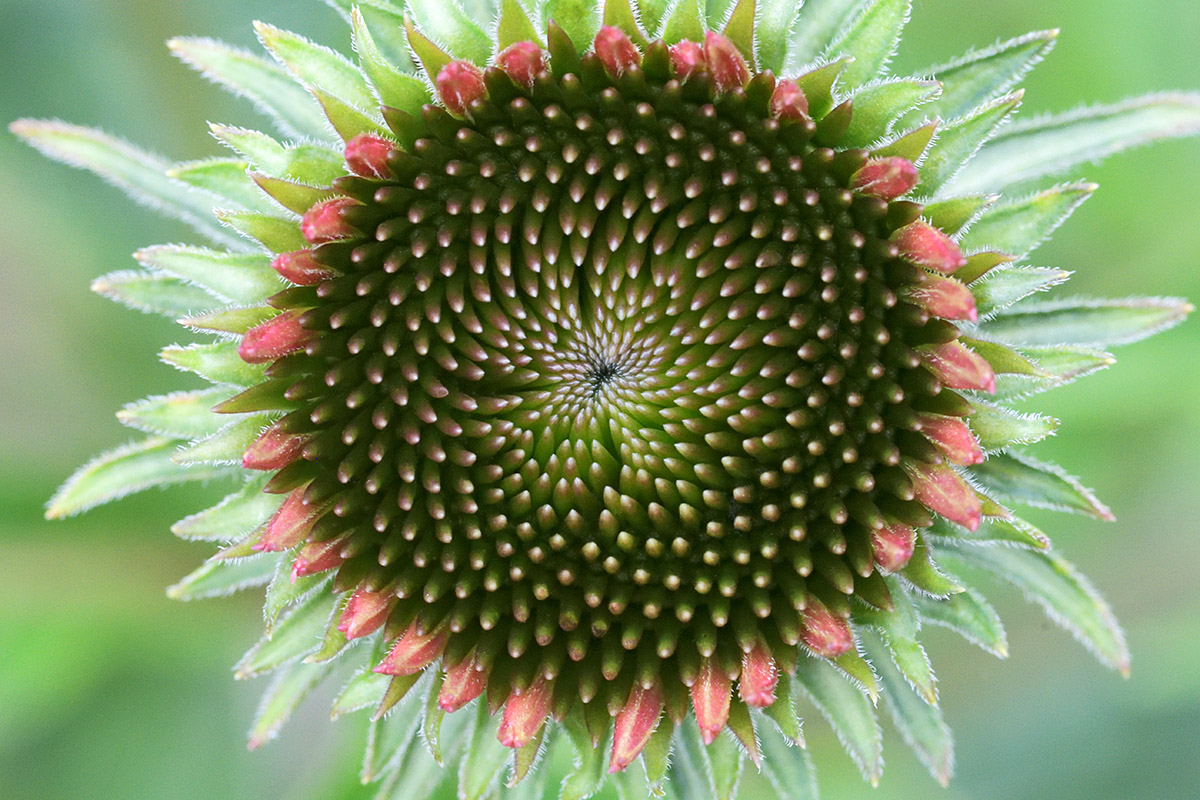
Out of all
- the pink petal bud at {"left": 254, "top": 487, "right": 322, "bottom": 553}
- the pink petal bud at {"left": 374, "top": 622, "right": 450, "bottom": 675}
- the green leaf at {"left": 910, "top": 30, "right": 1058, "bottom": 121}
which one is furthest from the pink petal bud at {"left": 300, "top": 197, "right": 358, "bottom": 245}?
the green leaf at {"left": 910, "top": 30, "right": 1058, "bottom": 121}

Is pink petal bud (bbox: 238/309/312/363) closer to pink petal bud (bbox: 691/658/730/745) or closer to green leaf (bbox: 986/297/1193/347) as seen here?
pink petal bud (bbox: 691/658/730/745)

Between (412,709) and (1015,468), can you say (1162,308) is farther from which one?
(412,709)

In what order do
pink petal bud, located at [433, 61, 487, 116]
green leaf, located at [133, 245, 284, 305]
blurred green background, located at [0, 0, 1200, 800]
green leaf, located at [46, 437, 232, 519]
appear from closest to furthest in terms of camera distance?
pink petal bud, located at [433, 61, 487, 116] < green leaf, located at [133, 245, 284, 305] < green leaf, located at [46, 437, 232, 519] < blurred green background, located at [0, 0, 1200, 800]

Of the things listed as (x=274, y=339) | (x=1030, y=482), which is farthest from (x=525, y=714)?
(x=1030, y=482)

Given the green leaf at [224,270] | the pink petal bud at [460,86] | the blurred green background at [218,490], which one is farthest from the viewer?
the blurred green background at [218,490]

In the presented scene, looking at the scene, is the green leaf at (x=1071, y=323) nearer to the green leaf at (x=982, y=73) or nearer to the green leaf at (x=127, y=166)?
the green leaf at (x=982, y=73)

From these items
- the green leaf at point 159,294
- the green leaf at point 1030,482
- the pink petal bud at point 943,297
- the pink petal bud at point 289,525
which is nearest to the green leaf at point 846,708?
the green leaf at point 1030,482
